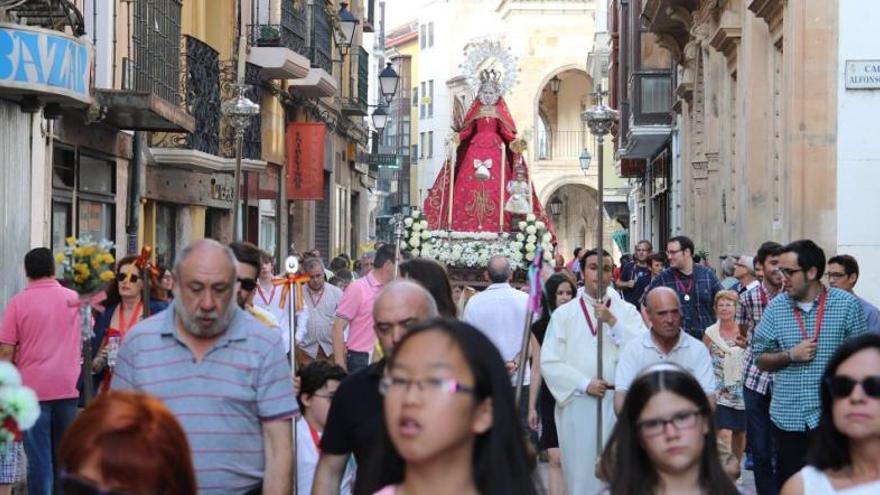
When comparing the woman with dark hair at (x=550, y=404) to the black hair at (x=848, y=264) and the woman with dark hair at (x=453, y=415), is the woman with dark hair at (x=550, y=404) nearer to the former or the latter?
the black hair at (x=848, y=264)

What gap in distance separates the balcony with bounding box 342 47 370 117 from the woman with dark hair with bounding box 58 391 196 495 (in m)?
39.5

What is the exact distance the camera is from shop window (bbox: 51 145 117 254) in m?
18.1

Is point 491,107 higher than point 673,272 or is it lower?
higher

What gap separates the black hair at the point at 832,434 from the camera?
5344 millimetres

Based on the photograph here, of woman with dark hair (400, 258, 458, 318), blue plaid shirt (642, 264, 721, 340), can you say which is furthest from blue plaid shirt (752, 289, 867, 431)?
blue plaid shirt (642, 264, 721, 340)

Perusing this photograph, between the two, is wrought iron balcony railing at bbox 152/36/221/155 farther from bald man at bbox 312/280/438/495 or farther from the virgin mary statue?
bald man at bbox 312/280/438/495

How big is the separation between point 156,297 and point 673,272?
18.8 ft

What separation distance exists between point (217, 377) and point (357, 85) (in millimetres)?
40057

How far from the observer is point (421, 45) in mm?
89312

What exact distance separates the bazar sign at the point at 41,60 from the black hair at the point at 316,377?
21.8ft

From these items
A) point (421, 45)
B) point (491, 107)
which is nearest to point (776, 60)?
point (491, 107)

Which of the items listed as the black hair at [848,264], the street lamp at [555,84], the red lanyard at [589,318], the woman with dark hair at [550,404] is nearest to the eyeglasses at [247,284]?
the red lanyard at [589,318]

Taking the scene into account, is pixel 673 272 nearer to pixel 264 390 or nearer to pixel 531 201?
pixel 264 390

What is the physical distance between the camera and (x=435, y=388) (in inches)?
159
